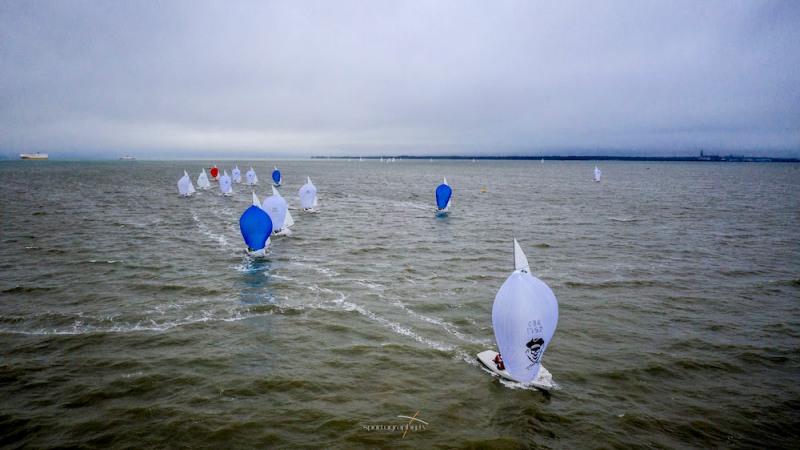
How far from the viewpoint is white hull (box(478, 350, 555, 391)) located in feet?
30.6

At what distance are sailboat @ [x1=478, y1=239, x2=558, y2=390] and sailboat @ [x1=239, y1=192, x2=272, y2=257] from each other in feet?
48.0

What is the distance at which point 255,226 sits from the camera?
20250mm

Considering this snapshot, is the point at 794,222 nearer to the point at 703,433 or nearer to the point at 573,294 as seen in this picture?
the point at 573,294

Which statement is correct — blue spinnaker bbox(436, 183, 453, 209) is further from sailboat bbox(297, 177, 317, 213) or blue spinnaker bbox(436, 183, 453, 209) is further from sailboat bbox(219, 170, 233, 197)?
sailboat bbox(219, 170, 233, 197)

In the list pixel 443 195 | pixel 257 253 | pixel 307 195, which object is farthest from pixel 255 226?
pixel 443 195

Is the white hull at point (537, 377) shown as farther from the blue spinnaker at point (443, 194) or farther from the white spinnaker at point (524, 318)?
the blue spinnaker at point (443, 194)

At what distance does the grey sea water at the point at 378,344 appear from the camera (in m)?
7.92

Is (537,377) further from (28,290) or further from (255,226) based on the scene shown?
(28,290)

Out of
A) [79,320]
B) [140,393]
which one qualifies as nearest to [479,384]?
[140,393]

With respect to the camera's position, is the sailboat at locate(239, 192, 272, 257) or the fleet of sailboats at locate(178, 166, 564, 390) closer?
the fleet of sailboats at locate(178, 166, 564, 390)

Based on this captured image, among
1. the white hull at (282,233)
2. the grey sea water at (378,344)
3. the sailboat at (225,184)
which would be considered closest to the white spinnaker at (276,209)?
the white hull at (282,233)

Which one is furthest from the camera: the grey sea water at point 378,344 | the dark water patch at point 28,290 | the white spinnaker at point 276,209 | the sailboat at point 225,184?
the sailboat at point 225,184

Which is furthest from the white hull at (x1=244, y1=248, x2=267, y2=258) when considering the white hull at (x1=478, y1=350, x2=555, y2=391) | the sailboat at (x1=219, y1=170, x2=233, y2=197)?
the sailboat at (x1=219, y1=170, x2=233, y2=197)

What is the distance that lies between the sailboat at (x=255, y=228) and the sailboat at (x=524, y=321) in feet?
48.0
